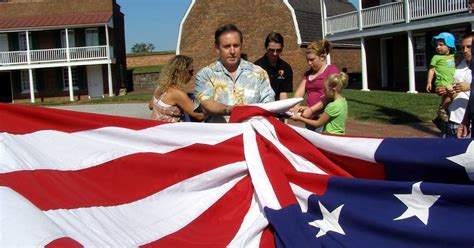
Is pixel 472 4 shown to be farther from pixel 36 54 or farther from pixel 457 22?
pixel 36 54

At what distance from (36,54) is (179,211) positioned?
43.2 metres

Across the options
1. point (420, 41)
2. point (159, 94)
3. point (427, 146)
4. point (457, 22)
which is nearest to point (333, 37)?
point (420, 41)

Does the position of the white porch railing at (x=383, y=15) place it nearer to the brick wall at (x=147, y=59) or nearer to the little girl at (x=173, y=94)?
the little girl at (x=173, y=94)

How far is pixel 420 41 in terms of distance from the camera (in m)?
28.5

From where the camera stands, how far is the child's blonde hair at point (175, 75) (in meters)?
5.64

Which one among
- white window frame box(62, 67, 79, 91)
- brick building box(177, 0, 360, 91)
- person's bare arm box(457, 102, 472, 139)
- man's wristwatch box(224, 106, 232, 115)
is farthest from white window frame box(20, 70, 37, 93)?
person's bare arm box(457, 102, 472, 139)

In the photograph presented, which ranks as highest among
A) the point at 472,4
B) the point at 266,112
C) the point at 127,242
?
the point at 472,4

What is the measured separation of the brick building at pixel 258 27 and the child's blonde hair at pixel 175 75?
98.1ft

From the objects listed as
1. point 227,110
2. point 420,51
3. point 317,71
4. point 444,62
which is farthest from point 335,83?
point 420,51

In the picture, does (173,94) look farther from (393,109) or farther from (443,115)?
(393,109)

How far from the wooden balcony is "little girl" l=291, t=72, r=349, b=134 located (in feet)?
130

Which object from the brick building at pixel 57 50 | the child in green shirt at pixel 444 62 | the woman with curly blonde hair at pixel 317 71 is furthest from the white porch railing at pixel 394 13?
the brick building at pixel 57 50

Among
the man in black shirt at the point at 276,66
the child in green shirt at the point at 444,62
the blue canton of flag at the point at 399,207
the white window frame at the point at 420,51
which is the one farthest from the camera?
the white window frame at the point at 420,51

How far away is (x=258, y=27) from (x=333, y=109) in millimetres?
32907
